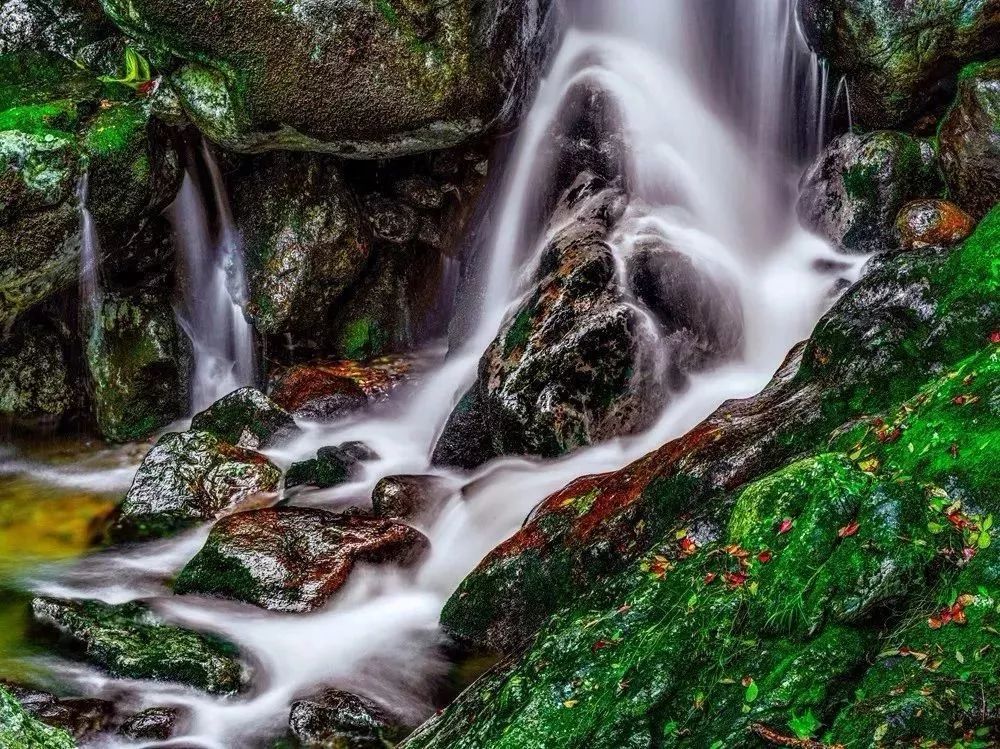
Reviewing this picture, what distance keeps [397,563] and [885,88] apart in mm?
7245

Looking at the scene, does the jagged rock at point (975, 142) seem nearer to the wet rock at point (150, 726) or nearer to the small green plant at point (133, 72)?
the wet rock at point (150, 726)

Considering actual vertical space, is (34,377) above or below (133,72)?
Result: below

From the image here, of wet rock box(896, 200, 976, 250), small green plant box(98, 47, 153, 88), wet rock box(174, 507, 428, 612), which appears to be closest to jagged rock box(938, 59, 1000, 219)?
wet rock box(896, 200, 976, 250)

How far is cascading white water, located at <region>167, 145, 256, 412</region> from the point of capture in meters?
11.1

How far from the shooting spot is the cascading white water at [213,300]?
437 inches

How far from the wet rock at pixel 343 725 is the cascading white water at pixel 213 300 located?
20.4ft

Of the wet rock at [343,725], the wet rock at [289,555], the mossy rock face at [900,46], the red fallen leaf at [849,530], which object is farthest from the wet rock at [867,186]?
the wet rock at [343,725]

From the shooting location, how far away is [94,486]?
31.9ft

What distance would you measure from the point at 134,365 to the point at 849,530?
364 inches

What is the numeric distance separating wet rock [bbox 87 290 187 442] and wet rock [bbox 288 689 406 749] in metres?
5.99

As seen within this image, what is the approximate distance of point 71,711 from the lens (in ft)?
19.0

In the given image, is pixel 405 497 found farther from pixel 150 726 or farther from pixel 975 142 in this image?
pixel 975 142

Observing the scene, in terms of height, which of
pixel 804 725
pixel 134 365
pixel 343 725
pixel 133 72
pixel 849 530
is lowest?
pixel 804 725

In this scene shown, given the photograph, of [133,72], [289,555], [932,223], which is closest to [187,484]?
[289,555]
